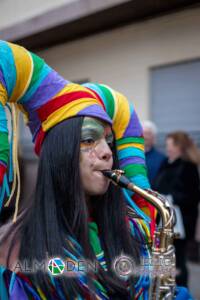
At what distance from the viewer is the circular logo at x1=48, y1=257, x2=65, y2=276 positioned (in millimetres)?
1464

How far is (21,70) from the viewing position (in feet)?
5.01

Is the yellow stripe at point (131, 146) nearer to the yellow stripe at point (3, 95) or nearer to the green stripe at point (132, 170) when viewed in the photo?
the green stripe at point (132, 170)

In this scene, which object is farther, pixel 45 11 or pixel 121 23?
pixel 45 11

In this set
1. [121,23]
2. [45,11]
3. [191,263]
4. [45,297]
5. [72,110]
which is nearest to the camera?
[45,297]

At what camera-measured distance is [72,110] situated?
1.57 meters

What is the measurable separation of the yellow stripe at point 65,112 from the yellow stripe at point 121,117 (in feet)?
1.17

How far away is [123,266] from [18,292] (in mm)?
365

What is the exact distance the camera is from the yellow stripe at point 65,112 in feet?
5.13

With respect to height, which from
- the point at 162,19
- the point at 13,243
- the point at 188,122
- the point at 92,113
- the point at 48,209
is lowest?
the point at 13,243

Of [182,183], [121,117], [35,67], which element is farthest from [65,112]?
[182,183]

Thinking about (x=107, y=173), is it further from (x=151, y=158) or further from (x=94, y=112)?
(x=151, y=158)

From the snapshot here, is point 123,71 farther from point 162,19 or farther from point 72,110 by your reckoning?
point 72,110

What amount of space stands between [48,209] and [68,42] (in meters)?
5.21

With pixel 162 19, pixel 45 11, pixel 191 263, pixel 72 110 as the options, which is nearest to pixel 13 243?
pixel 72 110
